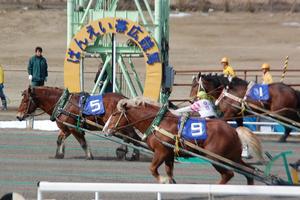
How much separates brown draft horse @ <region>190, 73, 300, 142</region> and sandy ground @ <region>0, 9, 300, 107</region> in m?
16.4

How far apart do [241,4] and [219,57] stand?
16.4m

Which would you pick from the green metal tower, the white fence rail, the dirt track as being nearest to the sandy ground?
the dirt track

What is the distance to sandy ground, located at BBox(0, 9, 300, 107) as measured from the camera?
45.9 meters

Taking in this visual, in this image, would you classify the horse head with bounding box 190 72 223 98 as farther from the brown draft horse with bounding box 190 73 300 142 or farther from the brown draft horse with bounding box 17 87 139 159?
the brown draft horse with bounding box 17 87 139 159

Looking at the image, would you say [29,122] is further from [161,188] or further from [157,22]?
[161,188]

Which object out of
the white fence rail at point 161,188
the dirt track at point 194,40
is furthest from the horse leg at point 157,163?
the dirt track at point 194,40

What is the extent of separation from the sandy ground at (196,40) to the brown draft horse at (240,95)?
16.4 m

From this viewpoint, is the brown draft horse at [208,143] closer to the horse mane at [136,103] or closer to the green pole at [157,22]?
the horse mane at [136,103]

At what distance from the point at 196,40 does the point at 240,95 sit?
91.0 feet

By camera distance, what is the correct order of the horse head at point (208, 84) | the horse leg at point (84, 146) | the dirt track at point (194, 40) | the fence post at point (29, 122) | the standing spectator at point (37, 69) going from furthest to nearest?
the dirt track at point (194, 40) < the standing spectator at point (37, 69) < the fence post at point (29, 122) < the horse head at point (208, 84) < the horse leg at point (84, 146)

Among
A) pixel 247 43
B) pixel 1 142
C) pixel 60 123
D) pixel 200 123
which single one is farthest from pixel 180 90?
pixel 200 123

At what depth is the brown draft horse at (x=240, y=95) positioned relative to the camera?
2430cm

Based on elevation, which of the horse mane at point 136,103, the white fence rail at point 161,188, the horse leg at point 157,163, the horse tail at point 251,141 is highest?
the white fence rail at point 161,188

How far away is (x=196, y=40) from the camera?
5281 cm
